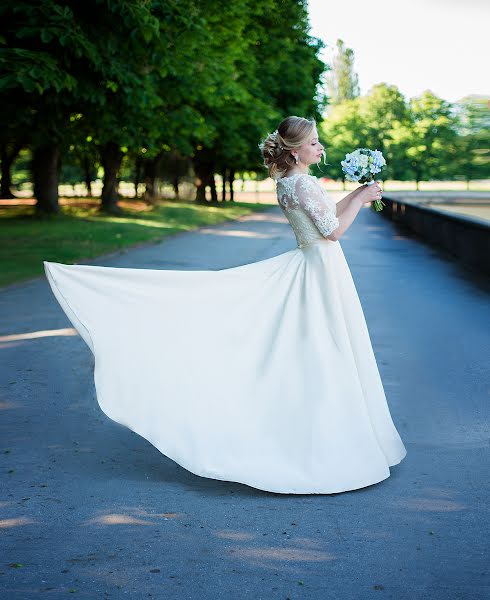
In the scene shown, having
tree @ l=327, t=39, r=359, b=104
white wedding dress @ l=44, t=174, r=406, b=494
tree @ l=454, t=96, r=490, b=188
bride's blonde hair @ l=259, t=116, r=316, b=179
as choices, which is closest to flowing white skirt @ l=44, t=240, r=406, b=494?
white wedding dress @ l=44, t=174, r=406, b=494

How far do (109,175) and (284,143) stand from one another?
37328 millimetres

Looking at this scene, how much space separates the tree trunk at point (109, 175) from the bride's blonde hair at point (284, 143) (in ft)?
116

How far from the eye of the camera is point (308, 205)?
5.49 metres

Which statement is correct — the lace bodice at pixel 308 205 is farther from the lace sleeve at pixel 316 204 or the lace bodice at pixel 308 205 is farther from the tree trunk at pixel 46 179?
the tree trunk at pixel 46 179

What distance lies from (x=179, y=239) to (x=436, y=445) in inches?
870

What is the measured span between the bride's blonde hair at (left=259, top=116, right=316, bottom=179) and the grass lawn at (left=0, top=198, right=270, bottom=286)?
36.1 ft

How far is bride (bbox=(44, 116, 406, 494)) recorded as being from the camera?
5.35 m

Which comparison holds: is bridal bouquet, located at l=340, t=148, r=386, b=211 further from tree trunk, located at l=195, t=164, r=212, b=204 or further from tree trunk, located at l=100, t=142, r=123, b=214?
tree trunk, located at l=195, t=164, r=212, b=204

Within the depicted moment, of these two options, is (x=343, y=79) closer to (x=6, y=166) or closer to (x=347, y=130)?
(x=347, y=130)

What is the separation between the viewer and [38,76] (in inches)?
588

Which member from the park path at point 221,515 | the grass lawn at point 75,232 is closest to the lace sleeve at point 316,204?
the park path at point 221,515

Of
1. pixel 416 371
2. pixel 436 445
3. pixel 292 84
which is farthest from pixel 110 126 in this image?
pixel 292 84

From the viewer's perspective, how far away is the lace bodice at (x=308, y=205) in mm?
5480

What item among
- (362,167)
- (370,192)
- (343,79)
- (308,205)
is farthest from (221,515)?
(343,79)
